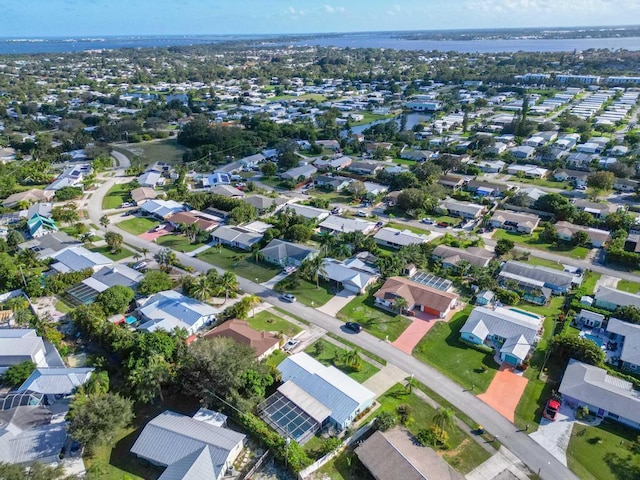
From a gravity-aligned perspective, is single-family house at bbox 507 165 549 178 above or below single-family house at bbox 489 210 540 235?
above

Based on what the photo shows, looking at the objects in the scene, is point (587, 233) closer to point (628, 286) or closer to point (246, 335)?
point (628, 286)

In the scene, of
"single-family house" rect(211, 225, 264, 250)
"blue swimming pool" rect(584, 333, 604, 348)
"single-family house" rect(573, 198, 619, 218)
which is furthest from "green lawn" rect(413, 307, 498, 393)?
"single-family house" rect(573, 198, 619, 218)

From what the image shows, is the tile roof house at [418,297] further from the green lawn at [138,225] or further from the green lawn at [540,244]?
the green lawn at [138,225]

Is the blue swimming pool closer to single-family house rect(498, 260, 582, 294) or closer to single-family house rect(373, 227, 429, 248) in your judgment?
single-family house rect(498, 260, 582, 294)

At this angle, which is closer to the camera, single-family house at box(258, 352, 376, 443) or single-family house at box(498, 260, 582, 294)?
single-family house at box(258, 352, 376, 443)

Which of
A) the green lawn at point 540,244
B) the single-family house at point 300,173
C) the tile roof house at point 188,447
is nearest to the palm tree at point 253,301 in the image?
the tile roof house at point 188,447

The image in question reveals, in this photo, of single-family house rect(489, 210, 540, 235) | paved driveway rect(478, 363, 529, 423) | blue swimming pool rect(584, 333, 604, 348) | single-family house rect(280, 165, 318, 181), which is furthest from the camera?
single-family house rect(280, 165, 318, 181)

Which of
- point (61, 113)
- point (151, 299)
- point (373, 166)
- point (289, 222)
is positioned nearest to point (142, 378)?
point (151, 299)

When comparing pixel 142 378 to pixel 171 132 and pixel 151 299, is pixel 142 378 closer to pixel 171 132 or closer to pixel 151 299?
pixel 151 299
